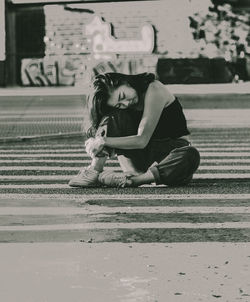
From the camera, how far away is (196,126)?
15.5m

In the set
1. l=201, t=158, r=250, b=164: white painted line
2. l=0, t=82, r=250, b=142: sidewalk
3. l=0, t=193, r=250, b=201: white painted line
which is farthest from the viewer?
l=0, t=82, r=250, b=142: sidewalk

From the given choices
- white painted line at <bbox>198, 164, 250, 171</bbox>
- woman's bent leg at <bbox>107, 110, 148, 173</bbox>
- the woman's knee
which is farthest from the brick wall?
the woman's knee

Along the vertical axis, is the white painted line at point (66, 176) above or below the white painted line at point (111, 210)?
below

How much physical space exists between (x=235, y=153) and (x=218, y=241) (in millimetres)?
5361

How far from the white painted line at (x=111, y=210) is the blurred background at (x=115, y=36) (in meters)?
28.4

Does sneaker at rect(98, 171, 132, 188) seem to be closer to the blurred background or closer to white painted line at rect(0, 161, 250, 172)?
white painted line at rect(0, 161, 250, 172)

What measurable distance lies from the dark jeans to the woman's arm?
0.10 m

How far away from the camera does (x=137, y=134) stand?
25.2ft

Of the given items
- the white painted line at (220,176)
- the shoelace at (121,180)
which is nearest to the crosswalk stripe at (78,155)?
the white painted line at (220,176)

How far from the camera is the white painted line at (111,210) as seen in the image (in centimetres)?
665

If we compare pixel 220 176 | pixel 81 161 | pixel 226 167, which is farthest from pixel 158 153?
pixel 81 161

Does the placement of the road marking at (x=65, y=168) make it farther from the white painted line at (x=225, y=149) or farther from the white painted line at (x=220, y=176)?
the white painted line at (x=225, y=149)

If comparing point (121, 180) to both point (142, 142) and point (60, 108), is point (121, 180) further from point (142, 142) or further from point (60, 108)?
point (60, 108)

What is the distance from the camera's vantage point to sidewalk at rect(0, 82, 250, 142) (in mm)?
14503
